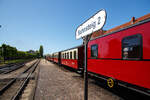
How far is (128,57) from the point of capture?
427 centimetres

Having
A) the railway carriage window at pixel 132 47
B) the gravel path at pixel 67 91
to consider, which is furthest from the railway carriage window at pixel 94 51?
the railway carriage window at pixel 132 47

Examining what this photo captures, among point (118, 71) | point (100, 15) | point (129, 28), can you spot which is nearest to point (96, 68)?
point (118, 71)

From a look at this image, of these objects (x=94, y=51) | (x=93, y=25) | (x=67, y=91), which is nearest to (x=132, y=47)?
(x=93, y=25)

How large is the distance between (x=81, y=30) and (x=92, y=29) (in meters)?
0.57

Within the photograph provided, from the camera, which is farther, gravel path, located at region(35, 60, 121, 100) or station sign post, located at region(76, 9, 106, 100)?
gravel path, located at region(35, 60, 121, 100)

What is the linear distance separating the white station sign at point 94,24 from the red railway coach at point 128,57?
8.23ft

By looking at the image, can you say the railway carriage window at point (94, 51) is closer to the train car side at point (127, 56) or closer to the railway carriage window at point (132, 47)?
the train car side at point (127, 56)

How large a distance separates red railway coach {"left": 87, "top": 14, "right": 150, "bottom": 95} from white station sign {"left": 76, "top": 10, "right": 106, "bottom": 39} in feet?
8.23

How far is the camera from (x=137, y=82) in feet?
12.6

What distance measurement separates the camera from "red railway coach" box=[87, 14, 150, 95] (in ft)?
11.8

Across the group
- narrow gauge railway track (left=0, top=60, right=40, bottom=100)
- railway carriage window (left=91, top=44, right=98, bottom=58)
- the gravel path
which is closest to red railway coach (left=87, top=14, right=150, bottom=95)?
railway carriage window (left=91, top=44, right=98, bottom=58)

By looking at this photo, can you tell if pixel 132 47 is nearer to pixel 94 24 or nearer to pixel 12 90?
pixel 94 24

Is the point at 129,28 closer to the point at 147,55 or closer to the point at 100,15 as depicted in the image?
the point at 147,55

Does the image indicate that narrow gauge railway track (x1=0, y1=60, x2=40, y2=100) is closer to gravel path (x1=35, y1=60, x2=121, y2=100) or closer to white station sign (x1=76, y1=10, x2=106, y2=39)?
gravel path (x1=35, y1=60, x2=121, y2=100)
